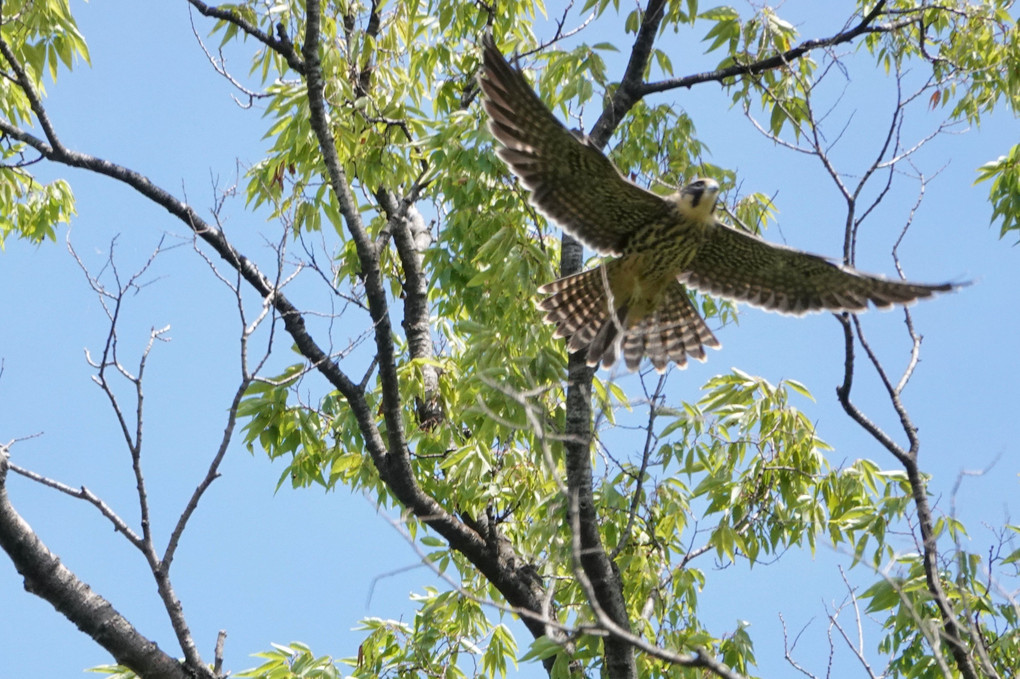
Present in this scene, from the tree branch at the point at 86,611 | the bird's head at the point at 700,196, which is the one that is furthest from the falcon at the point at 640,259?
the tree branch at the point at 86,611

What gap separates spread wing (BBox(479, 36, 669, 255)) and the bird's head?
0.11 m

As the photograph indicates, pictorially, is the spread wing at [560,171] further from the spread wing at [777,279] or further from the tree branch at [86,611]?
the tree branch at [86,611]

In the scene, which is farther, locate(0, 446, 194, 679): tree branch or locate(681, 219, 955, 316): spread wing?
locate(681, 219, 955, 316): spread wing

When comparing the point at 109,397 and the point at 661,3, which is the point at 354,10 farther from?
the point at 109,397

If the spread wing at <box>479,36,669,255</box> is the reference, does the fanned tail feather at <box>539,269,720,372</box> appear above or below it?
below

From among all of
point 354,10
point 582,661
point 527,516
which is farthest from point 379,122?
point 582,661

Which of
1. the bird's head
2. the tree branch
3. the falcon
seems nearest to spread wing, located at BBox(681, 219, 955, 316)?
the falcon

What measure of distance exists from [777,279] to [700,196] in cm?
85

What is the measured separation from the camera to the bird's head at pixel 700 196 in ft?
16.9

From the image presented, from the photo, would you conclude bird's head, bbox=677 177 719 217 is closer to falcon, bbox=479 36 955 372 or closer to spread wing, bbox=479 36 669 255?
falcon, bbox=479 36 955 372

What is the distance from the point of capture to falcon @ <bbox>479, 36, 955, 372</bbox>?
502cm

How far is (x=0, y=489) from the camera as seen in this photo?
3.40m

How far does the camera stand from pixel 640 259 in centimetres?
557

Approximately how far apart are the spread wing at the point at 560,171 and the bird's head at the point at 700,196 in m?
0.11
